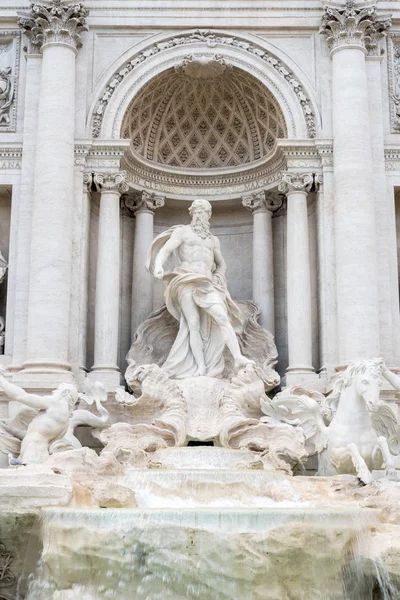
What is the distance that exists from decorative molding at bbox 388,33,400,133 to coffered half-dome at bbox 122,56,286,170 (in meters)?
2.26

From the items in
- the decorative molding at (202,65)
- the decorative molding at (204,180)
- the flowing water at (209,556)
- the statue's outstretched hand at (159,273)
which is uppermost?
the decorative molding at (202,65)

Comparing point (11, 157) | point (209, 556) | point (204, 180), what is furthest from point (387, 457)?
point (11, 157)

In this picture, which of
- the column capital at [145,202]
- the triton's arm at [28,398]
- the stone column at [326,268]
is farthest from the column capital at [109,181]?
the triton's arm at [28,398]

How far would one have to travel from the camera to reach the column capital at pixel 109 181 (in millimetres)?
16938

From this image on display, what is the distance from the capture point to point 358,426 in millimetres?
12242

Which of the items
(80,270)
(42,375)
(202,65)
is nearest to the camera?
(42,375)

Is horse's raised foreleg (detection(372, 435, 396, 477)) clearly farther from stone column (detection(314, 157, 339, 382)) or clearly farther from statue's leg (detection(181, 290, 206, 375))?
statue's leg (detection(181, 290, 206, 375))

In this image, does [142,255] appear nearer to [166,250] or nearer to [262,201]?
[166,250]

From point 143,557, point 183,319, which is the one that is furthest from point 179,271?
point 143,557

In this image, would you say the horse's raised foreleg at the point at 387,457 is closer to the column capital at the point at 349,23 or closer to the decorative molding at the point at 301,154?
the decorative molding at the point at 301,154

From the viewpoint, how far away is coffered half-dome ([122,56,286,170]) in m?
17.7

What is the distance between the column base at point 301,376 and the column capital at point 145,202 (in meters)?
4.68

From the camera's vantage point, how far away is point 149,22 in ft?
57.9

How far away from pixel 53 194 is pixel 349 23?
22.1 feet
